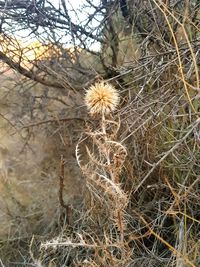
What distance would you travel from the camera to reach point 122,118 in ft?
11.9

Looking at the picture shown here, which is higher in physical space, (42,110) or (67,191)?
(42,110)

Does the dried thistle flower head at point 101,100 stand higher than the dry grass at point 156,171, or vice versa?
the dried thistle flower head at point 101,100

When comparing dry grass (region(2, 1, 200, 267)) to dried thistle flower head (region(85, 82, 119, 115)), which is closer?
dried thistle flower head (region(85, 82, 119, 115))

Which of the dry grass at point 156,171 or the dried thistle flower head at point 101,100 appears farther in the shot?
the dry grass at point 156,171

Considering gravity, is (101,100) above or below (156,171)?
above

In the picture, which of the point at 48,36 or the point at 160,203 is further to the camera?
the point at 48,36

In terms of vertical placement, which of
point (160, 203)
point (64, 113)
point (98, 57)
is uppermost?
point (98, 57)

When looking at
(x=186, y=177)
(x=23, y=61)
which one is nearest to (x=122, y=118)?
(x=186, y=177)

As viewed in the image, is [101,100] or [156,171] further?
[156,171]

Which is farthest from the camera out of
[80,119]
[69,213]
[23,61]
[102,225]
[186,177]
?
[23,61]

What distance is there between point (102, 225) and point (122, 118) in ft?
2.09

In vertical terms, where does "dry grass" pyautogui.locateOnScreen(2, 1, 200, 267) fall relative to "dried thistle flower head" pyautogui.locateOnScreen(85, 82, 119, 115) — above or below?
below

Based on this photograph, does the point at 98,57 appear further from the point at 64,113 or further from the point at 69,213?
the point at 69,213

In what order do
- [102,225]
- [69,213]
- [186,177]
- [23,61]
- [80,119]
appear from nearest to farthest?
[186,177] → [102,225] → [69,213] → [80,119] → [23,61]
